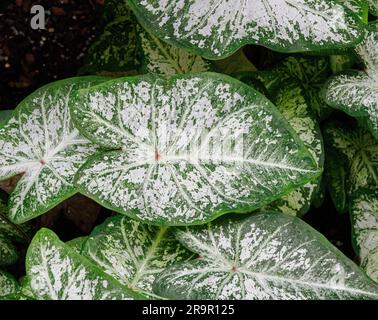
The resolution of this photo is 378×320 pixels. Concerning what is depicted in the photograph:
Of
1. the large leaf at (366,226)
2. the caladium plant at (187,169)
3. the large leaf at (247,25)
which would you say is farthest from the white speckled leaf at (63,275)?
the large leaf at (366,226)

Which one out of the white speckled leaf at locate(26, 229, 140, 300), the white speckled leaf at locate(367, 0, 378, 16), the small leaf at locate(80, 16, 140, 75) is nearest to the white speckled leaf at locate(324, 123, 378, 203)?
the white speckled leaf at locate(367, 0, 378, 16)

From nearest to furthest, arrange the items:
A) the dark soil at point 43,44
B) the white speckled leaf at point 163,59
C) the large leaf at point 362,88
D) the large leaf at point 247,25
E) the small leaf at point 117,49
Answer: the large leaf at point 247,25
the large leaf at point 362,88
the white speckled leaf at point 163,59
the small leaf at point 117,49
the dark soil at point 43,44

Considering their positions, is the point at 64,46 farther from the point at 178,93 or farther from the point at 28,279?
the point at 28,279

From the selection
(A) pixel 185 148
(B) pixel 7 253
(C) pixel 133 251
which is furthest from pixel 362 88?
(B) pixel 7 253

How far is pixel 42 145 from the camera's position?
1.37 metres

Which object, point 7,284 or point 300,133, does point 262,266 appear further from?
point 7,284

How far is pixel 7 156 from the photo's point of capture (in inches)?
53.6

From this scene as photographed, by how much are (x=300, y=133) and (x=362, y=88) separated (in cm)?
18

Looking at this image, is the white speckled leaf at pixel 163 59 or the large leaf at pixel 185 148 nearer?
the large leaf at pixel 185 148

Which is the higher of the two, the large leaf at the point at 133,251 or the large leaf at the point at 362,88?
the large leaf at the point at 362,88

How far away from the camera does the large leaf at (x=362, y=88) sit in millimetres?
1378

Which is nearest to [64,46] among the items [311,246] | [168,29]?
[168,29]

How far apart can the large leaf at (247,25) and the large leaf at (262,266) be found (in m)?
0.37

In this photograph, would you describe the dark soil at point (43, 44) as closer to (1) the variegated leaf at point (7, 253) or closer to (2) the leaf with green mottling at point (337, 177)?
(2) the leaf with green mottling at point (337, 177)
